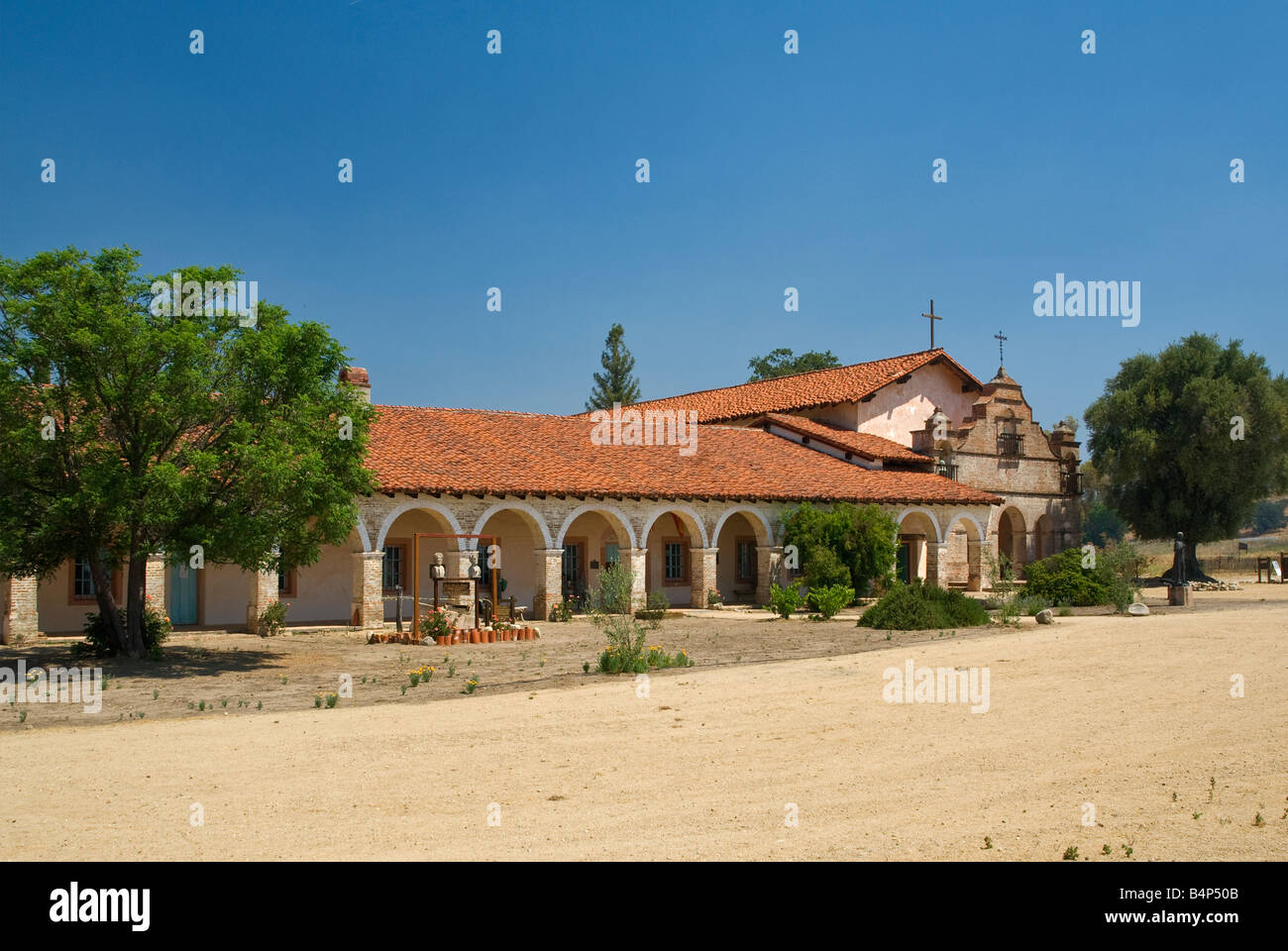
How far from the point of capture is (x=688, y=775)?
827 centimetres

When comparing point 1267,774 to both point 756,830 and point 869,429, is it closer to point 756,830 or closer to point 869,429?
point 756,830

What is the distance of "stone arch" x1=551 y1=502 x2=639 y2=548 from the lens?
2525cm

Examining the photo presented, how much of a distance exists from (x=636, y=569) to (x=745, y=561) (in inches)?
212

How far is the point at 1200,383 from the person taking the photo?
129 ft

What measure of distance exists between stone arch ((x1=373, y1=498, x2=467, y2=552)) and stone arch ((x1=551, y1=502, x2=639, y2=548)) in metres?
2.48

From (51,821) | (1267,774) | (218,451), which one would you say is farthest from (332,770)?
(218,451)

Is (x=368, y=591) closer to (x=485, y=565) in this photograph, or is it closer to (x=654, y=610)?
(x=485, y=565)

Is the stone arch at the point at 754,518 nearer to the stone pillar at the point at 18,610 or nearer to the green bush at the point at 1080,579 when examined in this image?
the green bush at the point at 1080,579

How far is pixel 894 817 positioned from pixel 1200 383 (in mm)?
37913

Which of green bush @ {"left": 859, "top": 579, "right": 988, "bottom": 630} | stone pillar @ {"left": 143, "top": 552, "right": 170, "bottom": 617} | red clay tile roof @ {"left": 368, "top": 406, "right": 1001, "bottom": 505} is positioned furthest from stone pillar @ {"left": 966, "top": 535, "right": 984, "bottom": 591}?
stone pillar @ {"left": 143, "top": 552, "right": 170, "bottom": 617}

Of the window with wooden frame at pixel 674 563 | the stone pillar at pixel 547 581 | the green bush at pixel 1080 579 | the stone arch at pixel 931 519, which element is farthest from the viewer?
the stone arch at pixel 931 519

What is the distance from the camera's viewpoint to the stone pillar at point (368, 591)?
875 inches

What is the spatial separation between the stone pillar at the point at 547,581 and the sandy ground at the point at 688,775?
1139cm

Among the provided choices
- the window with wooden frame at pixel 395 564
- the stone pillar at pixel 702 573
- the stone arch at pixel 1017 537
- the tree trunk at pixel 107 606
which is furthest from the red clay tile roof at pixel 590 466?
the tree trunk at pixel 107 606
